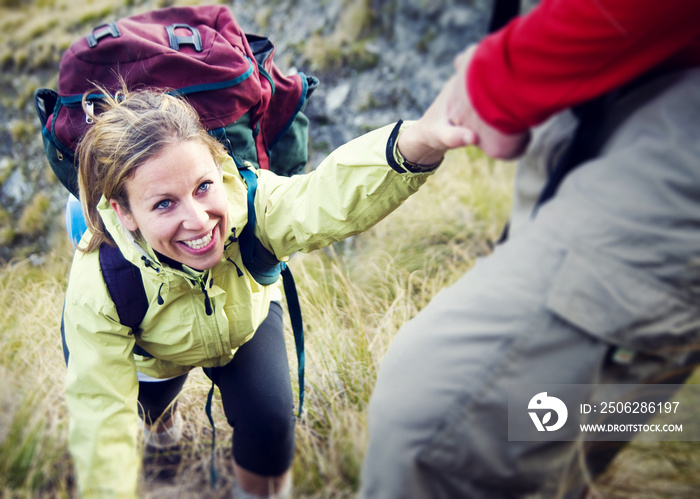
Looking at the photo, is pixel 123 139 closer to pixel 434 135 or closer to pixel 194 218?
pixel 194 218

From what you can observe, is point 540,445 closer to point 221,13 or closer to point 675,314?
point 675,314

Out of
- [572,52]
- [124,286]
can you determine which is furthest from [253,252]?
[572,52]

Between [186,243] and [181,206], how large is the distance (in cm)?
16

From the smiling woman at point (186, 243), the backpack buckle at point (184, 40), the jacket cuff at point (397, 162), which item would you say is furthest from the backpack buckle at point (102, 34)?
the jacket cuff at point (397, 162)

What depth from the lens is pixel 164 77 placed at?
207cm

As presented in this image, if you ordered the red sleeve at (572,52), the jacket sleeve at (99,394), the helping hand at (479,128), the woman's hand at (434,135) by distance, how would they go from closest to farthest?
the red sleeve at (572,52) → the helping hand at (479,128) → the woman's hand at (434,135) → the jacket sleeve at (99,394)

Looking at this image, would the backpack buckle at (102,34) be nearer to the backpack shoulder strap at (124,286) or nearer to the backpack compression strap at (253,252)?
the backpack compression strap at (253,252)

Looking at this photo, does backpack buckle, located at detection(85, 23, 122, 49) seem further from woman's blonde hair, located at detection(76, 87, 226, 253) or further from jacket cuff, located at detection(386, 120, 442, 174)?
jacket cuff, located at detection(386, 120, 442, 174)

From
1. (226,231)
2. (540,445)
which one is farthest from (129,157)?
(540,445)

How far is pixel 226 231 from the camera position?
1946 mm

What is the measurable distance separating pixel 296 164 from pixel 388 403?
1733mm

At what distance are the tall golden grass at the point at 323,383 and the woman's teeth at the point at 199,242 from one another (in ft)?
3.31

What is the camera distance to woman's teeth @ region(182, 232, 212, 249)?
1888mm

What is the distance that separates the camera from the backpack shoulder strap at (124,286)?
185 centimetres
